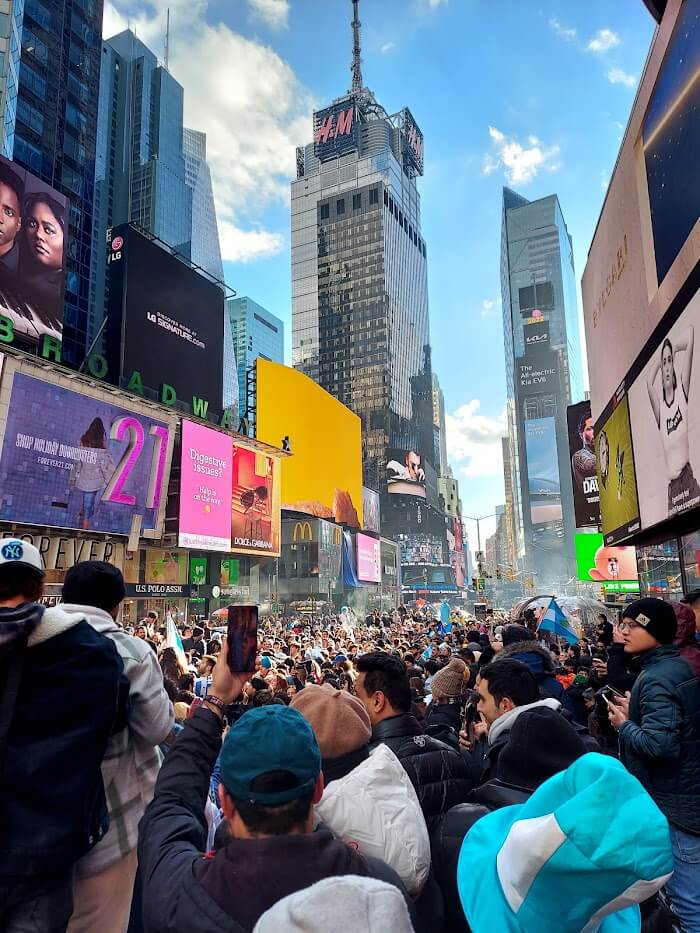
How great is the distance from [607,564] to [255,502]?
24815 millimetres

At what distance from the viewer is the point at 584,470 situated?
1077 inches

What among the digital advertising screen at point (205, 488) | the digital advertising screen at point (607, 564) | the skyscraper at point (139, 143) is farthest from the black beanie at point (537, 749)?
the skyscraper at point (139, 143)

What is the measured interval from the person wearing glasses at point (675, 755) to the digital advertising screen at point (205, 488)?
36.1m

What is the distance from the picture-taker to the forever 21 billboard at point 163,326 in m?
37.2

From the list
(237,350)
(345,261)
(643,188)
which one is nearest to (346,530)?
(643,188)

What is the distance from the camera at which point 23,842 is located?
2.12 metres

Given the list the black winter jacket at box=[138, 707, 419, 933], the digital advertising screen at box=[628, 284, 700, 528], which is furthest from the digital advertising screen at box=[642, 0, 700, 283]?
the black winter jacket at box=[138, 707, 419, 933]

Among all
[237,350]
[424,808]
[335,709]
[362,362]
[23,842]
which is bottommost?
[424,808]

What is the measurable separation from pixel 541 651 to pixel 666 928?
2571 mm

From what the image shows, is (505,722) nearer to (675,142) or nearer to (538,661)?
(538,661)

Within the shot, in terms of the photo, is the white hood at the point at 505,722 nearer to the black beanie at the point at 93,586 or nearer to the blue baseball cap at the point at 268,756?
the blue baseball cap at the point at 268,756

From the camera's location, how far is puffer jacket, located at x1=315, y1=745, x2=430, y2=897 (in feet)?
7.06

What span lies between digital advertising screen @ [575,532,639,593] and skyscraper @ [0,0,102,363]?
170 feet

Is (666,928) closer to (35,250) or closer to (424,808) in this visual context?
(424,808)
